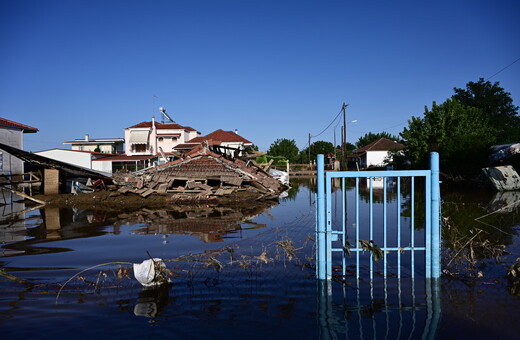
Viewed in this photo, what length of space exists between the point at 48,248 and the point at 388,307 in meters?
7.34

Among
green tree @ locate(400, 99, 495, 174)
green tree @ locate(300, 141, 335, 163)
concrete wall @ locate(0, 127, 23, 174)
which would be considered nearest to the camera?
green tree @ locate(400, 99, 495, 174)

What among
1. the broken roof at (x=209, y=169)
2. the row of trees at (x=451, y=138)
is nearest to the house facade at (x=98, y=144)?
the broken roof at (x=209, y=169)

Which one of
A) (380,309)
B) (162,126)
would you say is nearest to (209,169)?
(380,309)

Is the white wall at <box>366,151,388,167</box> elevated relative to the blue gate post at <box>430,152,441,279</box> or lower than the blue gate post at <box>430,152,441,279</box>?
elevated

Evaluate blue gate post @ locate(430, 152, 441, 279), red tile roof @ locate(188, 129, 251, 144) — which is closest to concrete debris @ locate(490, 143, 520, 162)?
blue gate post @ locate(430, 152, 441, 279)

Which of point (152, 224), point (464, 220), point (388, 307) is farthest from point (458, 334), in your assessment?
point (152, 224)

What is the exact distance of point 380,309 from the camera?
172 inches

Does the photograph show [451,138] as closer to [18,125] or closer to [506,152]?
[506,152]

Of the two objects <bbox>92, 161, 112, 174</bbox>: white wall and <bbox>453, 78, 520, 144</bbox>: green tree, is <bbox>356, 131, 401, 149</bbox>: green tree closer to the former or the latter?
<bbox>453, 78, 520, 144</bbox>: green tree

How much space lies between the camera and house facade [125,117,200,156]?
45844 mm

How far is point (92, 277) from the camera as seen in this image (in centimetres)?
581

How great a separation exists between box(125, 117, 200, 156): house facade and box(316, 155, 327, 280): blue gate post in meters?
43.4

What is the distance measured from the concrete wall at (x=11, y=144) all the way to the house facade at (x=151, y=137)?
16.4 meters

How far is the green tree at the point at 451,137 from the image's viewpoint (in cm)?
2391
